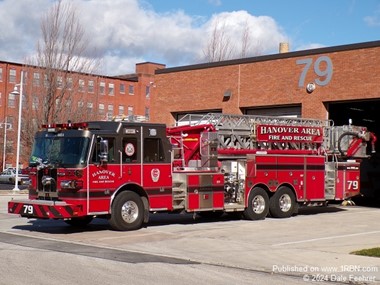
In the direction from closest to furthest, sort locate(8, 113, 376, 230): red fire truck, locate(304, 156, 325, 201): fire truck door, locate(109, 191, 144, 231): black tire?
locate(8, 113, 376, 230): red fire truck → locate(109, 191, 144, 231): black tire → locate(304, 156, 325, 201): fire truck door

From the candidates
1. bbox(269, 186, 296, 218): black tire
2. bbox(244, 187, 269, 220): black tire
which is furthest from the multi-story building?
bbox(244, 187, 269, 220): black tire

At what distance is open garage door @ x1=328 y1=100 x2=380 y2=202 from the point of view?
2612 cm

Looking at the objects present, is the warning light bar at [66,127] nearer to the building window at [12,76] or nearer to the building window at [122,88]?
the building window at [12,76]

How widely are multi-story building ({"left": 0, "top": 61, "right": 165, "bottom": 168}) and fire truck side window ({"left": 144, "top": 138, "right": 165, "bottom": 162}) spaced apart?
570 inches

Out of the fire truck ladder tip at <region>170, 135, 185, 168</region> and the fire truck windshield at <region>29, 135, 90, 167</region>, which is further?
the fire truck ladder tip at <region>170, 135, 185, 168</region>

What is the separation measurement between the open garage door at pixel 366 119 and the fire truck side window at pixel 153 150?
1205 centimetres

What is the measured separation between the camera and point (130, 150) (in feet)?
50.1

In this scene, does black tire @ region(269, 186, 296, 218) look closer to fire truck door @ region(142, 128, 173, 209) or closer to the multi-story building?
fire truck door @ region(142, 128, 173, 209)

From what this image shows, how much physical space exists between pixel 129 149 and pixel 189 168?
244 centimetres

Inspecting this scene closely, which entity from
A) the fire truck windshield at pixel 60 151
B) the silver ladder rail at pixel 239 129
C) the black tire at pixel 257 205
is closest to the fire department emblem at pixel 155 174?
the fire truck windshield at pixel 60 151

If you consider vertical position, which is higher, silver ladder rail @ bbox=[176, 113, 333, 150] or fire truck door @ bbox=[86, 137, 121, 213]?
silver ladder rail @ bbox=[176, 113, 333, 150]

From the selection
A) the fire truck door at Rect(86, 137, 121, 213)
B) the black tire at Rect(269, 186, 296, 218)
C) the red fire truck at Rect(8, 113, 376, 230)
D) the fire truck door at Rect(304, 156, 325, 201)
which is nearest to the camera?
the fire truck door at Rect(86, 137, 121, 213)

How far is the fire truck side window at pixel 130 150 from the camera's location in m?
15.1

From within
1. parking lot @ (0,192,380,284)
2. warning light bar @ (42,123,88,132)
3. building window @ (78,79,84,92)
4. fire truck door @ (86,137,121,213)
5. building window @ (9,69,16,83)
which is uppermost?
building window @ (9,69,16,83)
